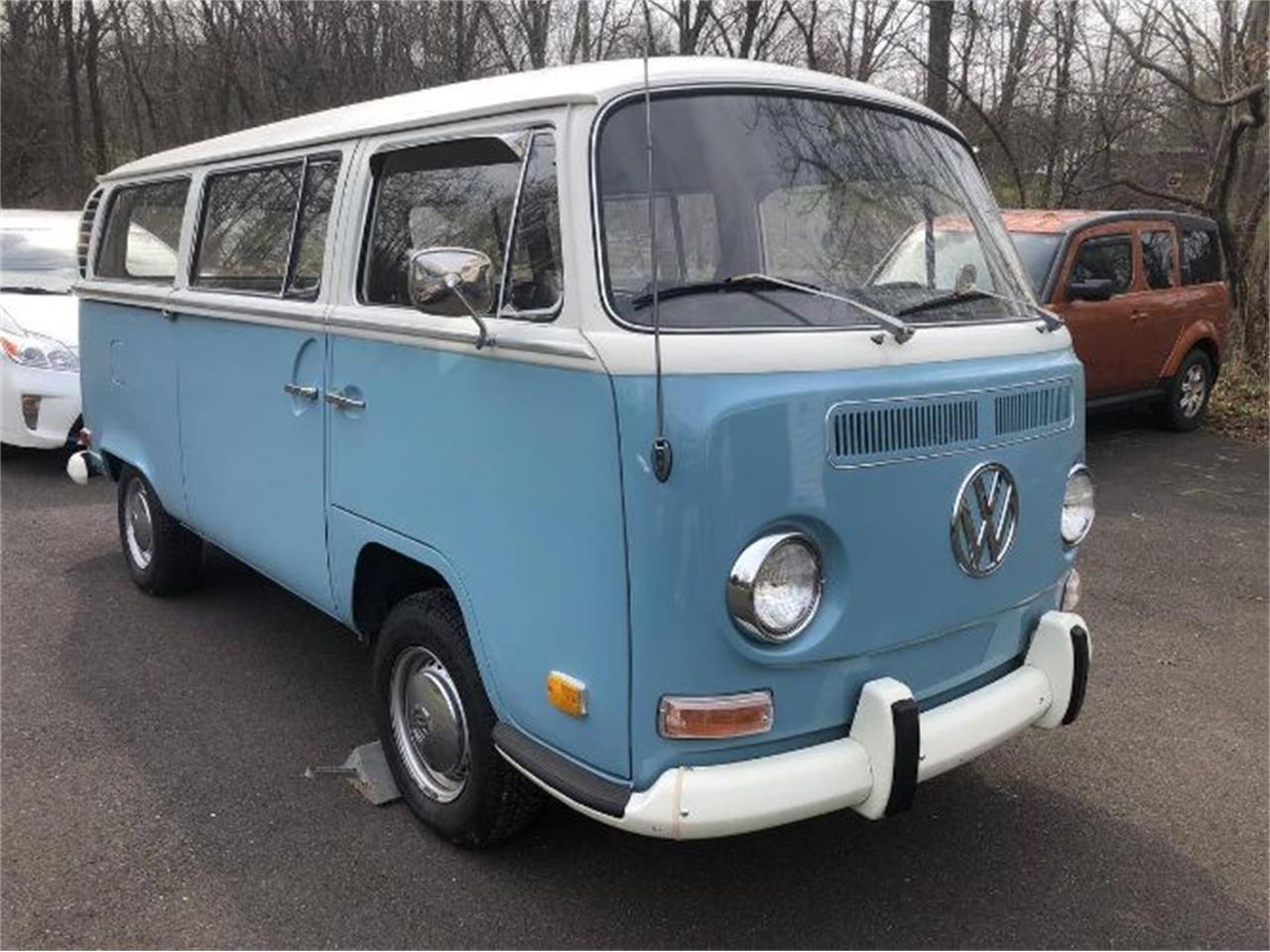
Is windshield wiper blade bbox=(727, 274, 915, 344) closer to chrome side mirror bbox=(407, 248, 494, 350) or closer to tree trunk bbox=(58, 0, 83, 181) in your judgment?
chrome side mirror bbox=(407, 248, 494, 350)

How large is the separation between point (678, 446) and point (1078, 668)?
1.53 metres

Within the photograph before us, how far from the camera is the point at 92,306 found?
5.57m

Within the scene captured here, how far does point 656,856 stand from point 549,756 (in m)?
0.74

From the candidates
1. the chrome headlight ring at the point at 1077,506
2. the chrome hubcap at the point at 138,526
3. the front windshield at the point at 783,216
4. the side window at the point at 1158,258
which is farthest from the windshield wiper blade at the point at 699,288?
the side window at the point at 1158,258

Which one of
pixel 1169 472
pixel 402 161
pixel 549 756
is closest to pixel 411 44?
pixel 1169 472

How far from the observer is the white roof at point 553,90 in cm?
271

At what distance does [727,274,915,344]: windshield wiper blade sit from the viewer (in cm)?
269

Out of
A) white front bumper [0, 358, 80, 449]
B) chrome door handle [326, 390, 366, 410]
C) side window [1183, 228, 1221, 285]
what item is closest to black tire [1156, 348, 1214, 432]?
side window [1183, 228, 1221, 285]

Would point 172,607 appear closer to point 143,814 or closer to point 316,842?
point 143,814

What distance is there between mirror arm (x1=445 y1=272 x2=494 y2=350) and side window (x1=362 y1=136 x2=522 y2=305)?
0.63ft

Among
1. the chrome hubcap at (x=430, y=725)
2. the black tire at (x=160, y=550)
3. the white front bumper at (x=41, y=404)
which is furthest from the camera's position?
the white front bumper at (x=41, y=404)

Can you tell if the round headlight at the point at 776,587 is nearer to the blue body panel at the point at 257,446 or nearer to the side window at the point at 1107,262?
the blue body panel at the point at 257,446

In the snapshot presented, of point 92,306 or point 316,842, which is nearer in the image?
point 316,842

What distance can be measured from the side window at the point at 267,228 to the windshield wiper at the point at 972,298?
6.31 feet
